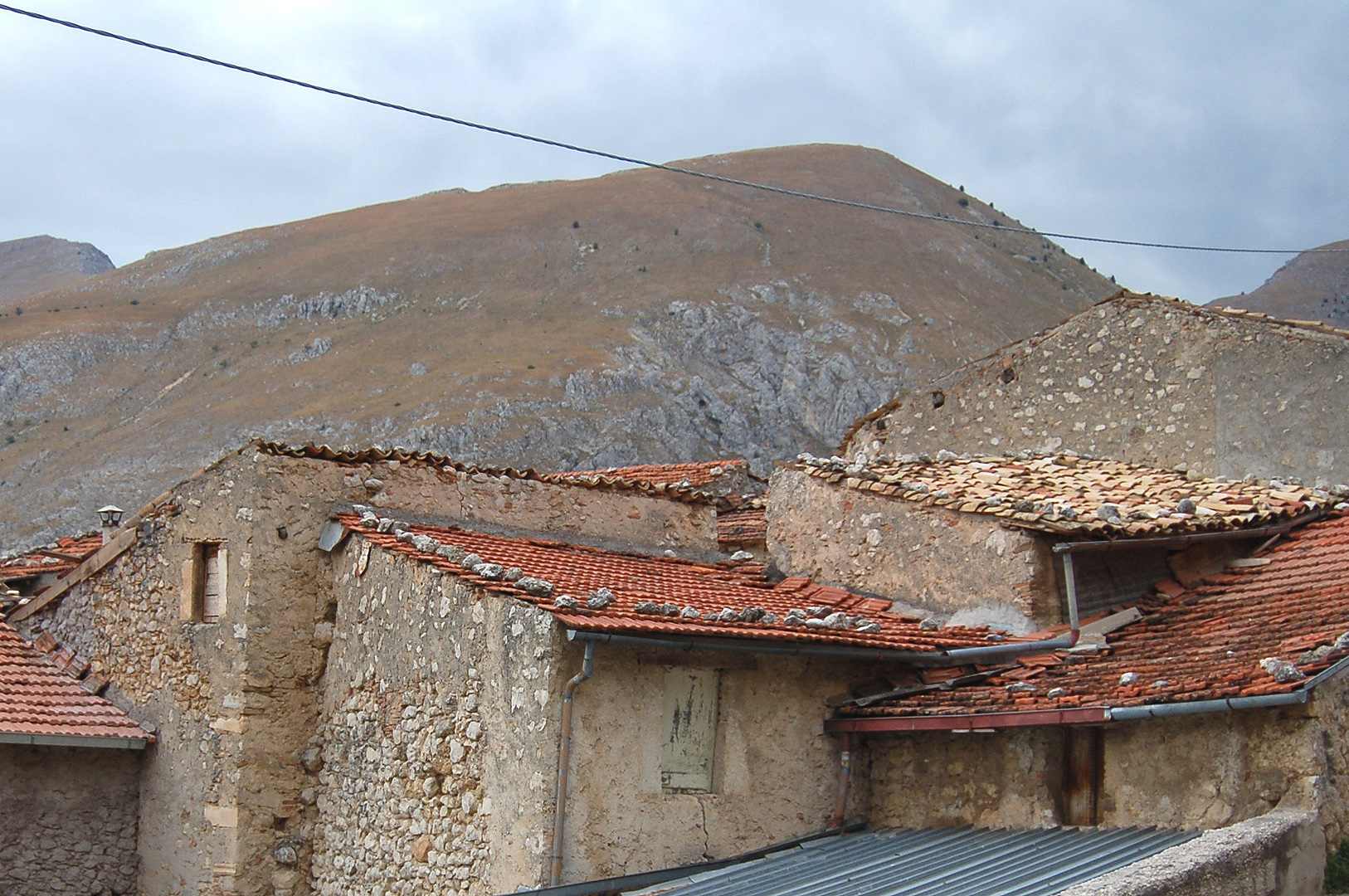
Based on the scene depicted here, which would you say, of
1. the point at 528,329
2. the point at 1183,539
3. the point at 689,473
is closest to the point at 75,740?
the point at 1183,539

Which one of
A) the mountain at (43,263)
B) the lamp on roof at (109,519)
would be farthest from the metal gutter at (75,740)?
the mountain at (43,263)

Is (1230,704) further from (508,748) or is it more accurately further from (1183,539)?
(508,748)

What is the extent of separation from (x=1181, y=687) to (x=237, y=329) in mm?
84796

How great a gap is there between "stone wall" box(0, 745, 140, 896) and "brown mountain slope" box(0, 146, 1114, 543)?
48814mm

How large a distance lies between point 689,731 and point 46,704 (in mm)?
5925

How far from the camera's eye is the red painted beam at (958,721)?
28.0 feet

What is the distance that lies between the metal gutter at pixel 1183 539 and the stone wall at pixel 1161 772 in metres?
1.79

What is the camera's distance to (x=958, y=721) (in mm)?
9180

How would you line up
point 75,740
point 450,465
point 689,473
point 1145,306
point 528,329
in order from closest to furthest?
point 75,740, point 450,465, point 1145,306, point 689,473, point 528,329

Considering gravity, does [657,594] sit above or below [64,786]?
above

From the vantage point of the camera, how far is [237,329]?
8625cm

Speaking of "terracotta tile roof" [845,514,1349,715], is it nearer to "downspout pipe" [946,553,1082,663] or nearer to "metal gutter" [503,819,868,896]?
"downspout pipe" [946,553,1082,663]

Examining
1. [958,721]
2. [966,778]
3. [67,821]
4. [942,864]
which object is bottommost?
[67,821]

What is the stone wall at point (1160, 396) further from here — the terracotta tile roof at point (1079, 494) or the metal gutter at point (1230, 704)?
the metal gutter at point (1230, 704)
